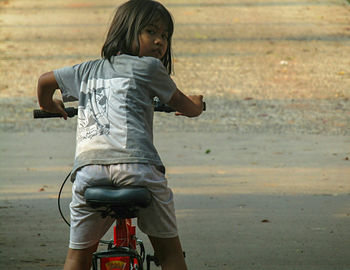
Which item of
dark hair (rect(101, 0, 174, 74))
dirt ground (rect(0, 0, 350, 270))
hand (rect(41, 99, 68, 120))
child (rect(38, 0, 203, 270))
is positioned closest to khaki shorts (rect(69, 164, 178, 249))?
child (rect(38, 0, 203, 270))

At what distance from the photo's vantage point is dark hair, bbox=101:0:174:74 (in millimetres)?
3324

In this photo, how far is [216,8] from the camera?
689 inches

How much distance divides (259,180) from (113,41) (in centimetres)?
435

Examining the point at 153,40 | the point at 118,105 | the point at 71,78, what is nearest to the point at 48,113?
the point at 71,78

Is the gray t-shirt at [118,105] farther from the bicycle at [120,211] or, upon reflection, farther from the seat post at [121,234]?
the seat post at [121,234]

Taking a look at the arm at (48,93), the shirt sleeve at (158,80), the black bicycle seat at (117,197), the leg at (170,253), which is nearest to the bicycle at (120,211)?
the black bicycle seat at (117,197)

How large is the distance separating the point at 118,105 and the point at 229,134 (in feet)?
20.7

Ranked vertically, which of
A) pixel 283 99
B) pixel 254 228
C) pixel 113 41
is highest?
pixel 113 41

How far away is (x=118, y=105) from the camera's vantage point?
321 centimetres

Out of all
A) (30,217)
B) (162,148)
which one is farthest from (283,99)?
(30,217)

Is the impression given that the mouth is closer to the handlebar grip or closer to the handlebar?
the handlebar

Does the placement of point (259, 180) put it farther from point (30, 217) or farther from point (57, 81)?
point (57, 81)

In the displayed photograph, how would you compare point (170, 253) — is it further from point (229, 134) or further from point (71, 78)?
point (229, 134)

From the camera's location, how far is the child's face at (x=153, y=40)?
3.34 meters
